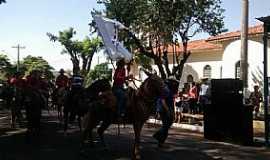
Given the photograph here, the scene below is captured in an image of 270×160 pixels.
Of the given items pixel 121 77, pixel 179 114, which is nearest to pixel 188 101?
pixel 179 114

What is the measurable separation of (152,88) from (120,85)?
89 cm

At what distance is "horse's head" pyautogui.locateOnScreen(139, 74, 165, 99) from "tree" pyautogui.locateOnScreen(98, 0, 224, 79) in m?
19.0

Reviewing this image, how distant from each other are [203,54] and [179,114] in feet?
82.6

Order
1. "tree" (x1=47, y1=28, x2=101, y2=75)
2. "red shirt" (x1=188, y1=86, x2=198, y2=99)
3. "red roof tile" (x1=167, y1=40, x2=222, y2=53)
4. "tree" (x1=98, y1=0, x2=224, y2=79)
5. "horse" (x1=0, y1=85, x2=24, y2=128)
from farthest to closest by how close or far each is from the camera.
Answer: "tree" (x1=47, y1=28, x2=101, y2=75), "red roof tile" (x1=167, y1=40, x2=222, y2=53), "tree" (x1=98, y1=0, x2=224, y2=79), "red shirt" (x1=188, y1=86, x2=198, y2=99), "horse" (x1=0, y1=85, x2=24, y2=128)

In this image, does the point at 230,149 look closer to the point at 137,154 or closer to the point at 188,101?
the point at 137,154

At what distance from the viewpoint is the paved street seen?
1327 cm

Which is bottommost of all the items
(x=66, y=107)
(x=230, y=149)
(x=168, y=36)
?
(x=230, y=149)

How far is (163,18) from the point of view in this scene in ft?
107

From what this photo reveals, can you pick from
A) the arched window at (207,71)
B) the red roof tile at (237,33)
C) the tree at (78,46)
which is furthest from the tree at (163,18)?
the tree at (78,46)

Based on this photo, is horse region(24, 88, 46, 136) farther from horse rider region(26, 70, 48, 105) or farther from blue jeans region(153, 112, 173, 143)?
blue jeans region(153, 112, 173, 143)

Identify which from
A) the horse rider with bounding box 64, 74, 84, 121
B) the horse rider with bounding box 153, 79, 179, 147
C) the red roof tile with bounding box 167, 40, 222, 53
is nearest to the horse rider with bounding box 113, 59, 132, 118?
the horse rider with bounding box 153, 79, 179, 147

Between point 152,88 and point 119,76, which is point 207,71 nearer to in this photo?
point 119,76

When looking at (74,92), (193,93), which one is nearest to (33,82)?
(74,92)

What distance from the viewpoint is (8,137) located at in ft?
58.3
